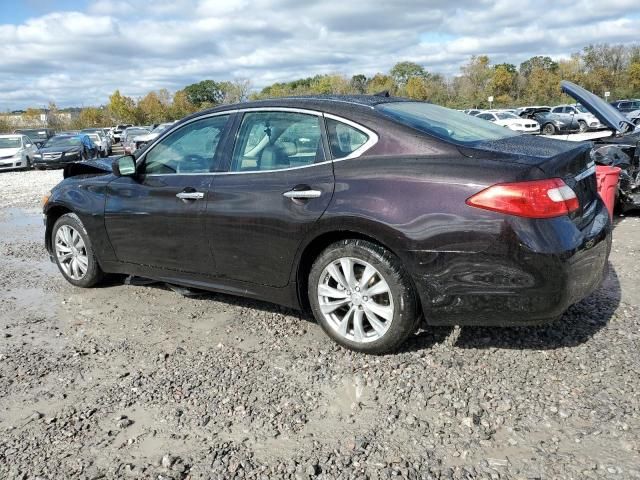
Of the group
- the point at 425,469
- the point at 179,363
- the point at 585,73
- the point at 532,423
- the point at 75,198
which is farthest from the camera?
the point at 585,73

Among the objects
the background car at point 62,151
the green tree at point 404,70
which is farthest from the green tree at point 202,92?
the background car at point 62,151

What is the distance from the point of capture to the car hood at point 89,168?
545cm

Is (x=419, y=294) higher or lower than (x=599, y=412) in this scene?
higher

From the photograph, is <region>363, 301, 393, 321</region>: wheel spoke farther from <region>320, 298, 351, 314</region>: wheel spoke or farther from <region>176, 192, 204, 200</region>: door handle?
<region>176, 192, 204, 200</region>: door handle

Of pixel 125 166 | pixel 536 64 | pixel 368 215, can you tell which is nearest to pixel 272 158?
pixel 368 215

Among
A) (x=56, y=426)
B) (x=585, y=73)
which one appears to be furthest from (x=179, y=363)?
(x=585, y=73)

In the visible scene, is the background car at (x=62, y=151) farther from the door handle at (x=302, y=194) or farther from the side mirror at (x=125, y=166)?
the door handle at (x=302, y=194)

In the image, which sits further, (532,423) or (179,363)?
(179,363)

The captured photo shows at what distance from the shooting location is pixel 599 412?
117 inches

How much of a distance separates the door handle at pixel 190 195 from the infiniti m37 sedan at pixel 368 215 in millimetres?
11

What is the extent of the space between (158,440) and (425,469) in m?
1.33

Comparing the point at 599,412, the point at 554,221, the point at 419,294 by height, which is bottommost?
the point at 599,412

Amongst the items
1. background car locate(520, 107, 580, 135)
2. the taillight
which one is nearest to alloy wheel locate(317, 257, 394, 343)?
the taillight

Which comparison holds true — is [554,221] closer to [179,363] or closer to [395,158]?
[395,158]
